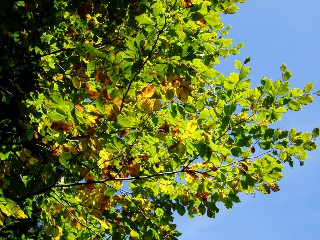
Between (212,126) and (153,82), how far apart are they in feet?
2.38

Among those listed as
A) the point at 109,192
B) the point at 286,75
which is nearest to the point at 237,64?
the point at 286,75

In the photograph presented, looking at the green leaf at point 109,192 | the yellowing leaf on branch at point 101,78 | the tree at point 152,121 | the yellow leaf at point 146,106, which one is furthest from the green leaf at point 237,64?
the green leaf at point 109,192

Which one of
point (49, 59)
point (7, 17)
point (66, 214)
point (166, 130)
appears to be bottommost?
point (66, 214)

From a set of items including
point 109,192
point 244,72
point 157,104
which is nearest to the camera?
point 157,104

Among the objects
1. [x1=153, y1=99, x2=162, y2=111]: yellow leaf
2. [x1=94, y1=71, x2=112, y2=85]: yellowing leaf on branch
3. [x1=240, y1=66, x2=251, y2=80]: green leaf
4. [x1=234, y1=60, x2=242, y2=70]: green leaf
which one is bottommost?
[x1=153, y1=99, x2=162, y2=111]: yellow leaf

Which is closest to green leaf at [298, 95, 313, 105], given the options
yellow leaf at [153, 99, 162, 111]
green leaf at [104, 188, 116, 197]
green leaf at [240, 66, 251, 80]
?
green leaf at [240, 66, 251, 80]

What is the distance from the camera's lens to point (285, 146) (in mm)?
2678

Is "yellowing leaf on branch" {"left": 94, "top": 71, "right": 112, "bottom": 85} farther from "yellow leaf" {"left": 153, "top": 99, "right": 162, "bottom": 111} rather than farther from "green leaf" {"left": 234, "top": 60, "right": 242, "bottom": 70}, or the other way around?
"green leaf" {"left": 234, "top": 60, "right": 242, "bottom": 70}

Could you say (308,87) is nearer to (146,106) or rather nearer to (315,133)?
(315,133)

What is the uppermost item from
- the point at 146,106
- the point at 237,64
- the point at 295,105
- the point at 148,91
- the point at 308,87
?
the point at 237,64

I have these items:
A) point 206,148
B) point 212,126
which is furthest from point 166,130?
point 212,126

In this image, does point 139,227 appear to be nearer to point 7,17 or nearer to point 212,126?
point 212,126

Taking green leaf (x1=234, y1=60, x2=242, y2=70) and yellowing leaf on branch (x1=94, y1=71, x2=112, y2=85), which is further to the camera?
green leaf (x1=234, y1=60, x2=242, y2=70)

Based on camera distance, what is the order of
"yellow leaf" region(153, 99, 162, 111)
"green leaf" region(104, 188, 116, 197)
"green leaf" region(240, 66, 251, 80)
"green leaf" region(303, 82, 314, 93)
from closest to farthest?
"yellow leaf" region(153, 99, 162, 111)
"green leaf" region(240, 66, 251, 80)
"green leaf" region(303, 82, 314, 93)
"green leaf" region(104, 188, 116, 197)
